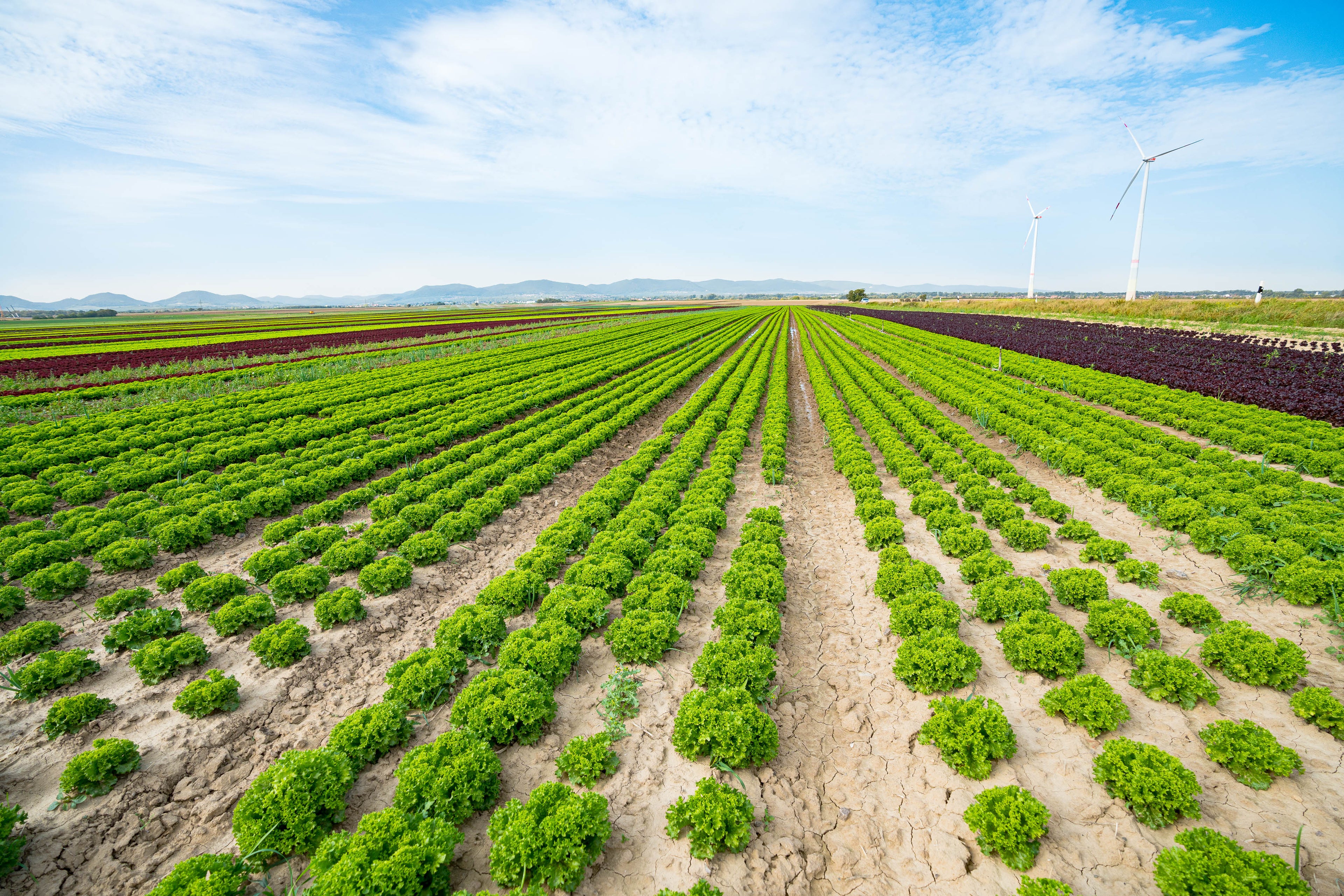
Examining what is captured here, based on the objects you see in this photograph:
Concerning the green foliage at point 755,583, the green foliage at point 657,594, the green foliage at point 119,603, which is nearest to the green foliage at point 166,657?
the green foliage at point 119,603

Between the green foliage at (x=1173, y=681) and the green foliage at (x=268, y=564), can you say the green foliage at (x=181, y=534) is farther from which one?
the green foliage at (x=1173, y=681)

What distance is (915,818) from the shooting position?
561 centimetres

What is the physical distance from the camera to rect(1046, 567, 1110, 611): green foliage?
841cm

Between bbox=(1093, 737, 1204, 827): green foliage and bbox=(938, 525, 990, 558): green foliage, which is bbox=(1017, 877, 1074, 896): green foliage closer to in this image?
bbox=(1093, 737, 1204, 827): green foliage

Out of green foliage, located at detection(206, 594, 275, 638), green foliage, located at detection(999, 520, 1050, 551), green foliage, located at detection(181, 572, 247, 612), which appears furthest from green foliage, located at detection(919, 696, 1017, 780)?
green foliage, located at detection(181, 572, 247, 612)

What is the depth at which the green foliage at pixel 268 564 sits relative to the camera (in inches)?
394

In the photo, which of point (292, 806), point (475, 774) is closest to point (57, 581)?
point (292, 806)

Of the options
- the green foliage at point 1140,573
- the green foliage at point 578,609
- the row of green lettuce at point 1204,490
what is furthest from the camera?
the green foliage at point 1140,573

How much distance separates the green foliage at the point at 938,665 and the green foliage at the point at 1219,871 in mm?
2498

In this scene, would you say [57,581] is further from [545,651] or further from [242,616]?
[545,651]

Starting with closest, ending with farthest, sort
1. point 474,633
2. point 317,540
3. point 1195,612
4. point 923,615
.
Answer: point 1195,612
point 474,633
point 923,615
point 317,540

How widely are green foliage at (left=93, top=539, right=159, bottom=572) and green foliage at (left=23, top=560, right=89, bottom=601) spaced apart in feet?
1.55

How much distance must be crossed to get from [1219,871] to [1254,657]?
368cm

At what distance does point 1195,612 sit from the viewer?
7.70 metres
